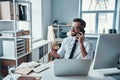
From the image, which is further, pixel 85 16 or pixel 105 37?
pixel 85 16

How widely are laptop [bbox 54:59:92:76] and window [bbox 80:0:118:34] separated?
401cm

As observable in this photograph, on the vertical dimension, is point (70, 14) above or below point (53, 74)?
above

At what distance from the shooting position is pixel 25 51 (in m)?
2.90

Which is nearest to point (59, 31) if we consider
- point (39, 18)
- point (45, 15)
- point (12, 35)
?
point (45, 15)

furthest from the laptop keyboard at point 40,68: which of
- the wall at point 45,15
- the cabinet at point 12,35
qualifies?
the wall at point 45,15

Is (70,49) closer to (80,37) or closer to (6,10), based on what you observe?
(80,37)

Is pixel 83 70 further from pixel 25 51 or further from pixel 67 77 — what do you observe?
pixel 25 51

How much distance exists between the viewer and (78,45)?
1910 millimetres

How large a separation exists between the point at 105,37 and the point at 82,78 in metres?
0.41

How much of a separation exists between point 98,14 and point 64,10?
1.17 metres

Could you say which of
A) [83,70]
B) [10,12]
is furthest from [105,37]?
[10,12]

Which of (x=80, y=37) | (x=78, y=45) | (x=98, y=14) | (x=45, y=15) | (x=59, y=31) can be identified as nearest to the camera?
(x=80, y=37)

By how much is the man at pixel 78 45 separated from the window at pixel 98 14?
3371 millimetres

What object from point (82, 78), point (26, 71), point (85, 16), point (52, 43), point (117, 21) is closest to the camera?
point (82, 78)
